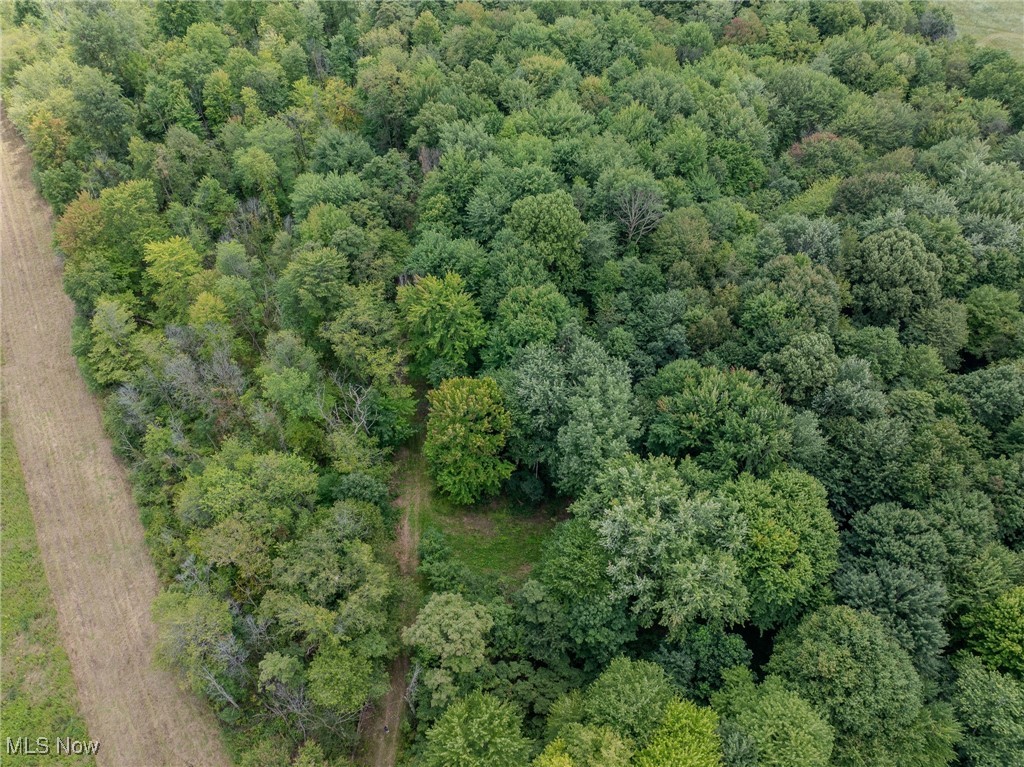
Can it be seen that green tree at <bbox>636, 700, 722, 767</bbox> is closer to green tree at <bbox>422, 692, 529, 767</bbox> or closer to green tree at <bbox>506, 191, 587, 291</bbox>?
green tree at <bbox>422, 692, 529, 767</bbox>

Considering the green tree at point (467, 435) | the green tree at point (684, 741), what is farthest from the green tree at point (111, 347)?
the green tree at point (684, 741)

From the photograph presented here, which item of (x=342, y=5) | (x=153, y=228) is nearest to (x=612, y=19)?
(x=342, y=5)

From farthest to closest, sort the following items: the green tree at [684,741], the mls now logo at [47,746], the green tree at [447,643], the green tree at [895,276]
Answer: the green tree at [895,276], the mls now logo at [47,746], the green tree at [447,643], the green tree at [684,741]

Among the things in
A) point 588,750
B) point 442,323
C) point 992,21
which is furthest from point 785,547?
point 992,21

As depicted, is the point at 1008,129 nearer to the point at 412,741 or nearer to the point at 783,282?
the point at 783,282

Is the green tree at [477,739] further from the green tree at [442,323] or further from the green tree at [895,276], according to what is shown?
the green tree at [895,276]

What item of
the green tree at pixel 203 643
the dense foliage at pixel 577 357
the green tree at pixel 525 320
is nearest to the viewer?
the dense foliage at pixel 577 357

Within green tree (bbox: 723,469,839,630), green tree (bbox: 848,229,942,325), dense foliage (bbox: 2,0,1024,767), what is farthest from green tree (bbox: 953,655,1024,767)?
green tree (bbox: 848,229,942,325)

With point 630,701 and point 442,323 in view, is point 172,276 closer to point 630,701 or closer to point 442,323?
point 442,323
